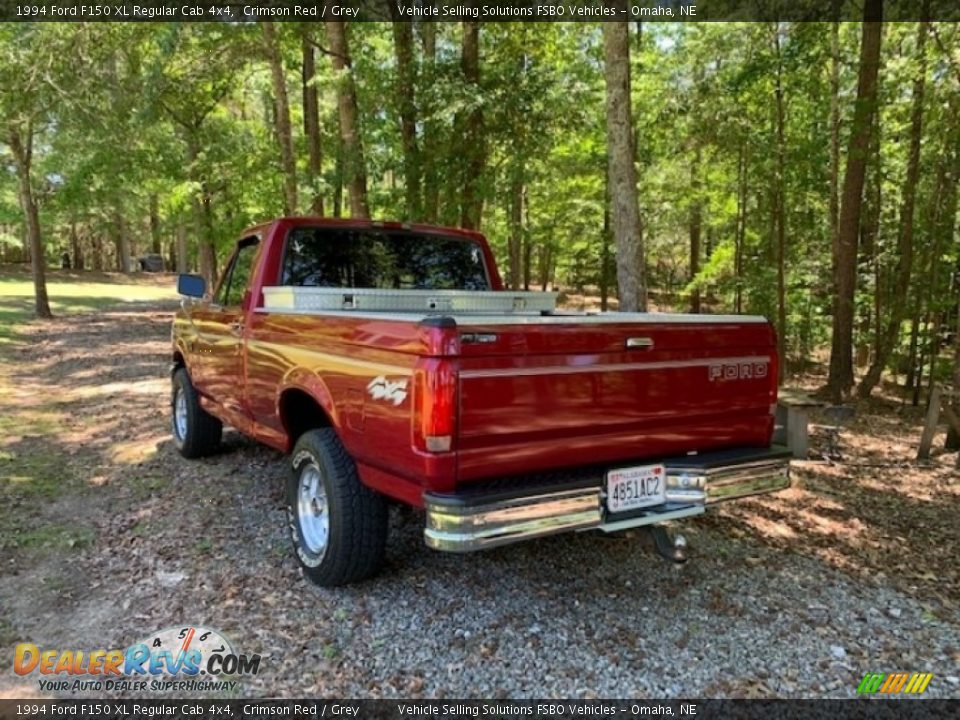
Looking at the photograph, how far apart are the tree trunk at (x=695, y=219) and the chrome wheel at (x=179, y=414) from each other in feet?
38.7

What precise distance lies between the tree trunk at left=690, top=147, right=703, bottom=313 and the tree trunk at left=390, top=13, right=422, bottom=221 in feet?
21.9

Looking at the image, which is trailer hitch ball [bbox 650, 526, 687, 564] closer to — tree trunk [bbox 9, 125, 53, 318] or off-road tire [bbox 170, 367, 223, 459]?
off-road tire [bbox 170, 367, 223, 459]

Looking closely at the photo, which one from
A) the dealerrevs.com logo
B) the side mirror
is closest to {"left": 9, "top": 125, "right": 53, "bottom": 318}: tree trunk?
the side mirror

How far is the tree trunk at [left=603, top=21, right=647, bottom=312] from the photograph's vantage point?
648 cm

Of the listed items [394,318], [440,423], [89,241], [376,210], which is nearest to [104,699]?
[440,423]

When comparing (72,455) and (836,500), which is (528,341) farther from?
(72,455)

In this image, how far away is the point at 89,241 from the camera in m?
52.1

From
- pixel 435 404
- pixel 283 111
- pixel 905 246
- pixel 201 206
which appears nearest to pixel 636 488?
pixel 435 404

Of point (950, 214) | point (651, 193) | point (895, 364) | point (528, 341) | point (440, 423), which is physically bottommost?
point (895, 364)

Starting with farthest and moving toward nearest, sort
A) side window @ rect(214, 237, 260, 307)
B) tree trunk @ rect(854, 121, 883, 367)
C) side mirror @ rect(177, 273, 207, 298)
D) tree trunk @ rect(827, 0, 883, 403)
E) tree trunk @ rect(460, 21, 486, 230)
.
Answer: tree trunk @ rect(854, 121, 883, 367), tree trunk @ rect(460, 21, 486, 230), tree trunk @ rect(827, 0, 883, 403), side mirror @ rect(177, 273, 207, 298), side window @ rect(214, 237, 260, 307)

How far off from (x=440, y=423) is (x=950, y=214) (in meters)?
12.2

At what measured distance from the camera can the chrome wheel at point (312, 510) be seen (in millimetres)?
3677

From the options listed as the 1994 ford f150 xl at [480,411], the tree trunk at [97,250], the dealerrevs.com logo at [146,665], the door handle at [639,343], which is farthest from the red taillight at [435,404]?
the tree trunk at [97,250]

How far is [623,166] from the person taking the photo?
21.6 feet
